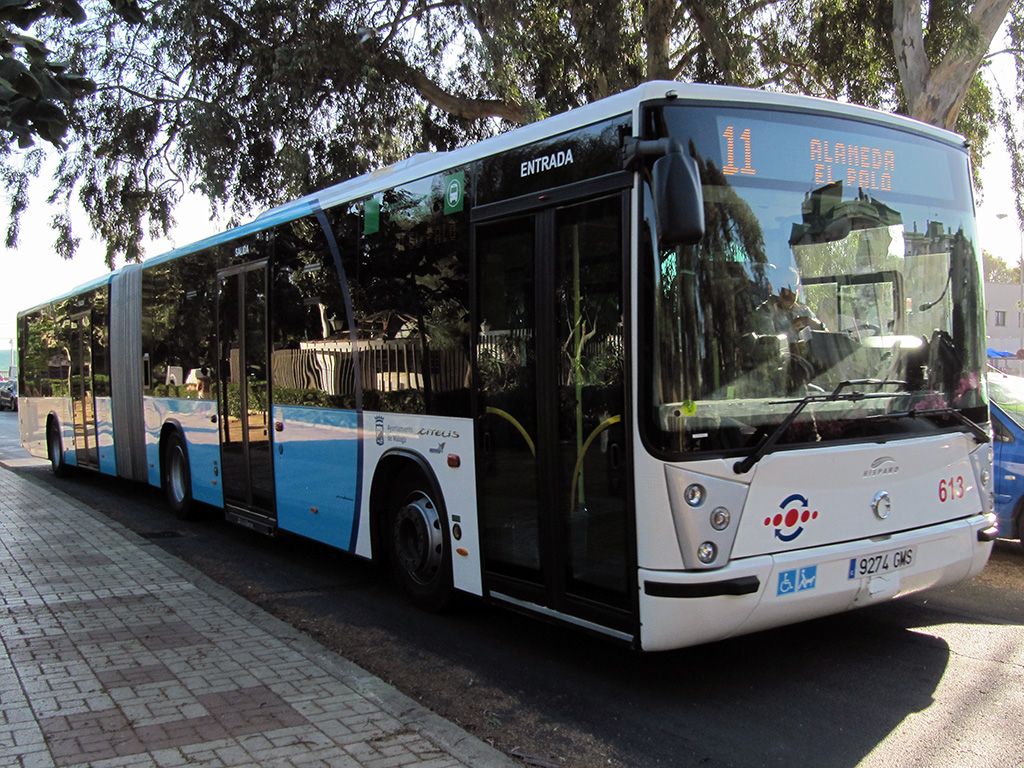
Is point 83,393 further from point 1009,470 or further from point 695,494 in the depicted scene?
point 1009,470

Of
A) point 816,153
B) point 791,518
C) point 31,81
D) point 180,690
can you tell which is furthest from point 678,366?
point 31,81

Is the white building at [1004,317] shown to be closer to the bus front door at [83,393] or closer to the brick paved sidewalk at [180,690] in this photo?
the bus front door at [83,393]

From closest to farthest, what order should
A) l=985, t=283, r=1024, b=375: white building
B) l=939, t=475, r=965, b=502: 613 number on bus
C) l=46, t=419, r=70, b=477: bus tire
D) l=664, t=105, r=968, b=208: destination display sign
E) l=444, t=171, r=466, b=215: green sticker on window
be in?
l=664, t=105, r=968, b=208: destination display sign < l=939, t=475, r=965, b=502: 613 number on bus < l=444, t=171, r=466, b=215: green sticker on window < l=46, t=419, r=70, b=477: bus tire < l=985, t=283, r=1024, b=375: white building

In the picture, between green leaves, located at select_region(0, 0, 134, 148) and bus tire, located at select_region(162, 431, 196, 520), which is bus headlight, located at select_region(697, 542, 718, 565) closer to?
green leaves, located at select_region(0, 0, 134, 148)

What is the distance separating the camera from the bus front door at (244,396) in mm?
8828

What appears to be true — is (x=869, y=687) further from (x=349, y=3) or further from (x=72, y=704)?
(x=349, y=3)

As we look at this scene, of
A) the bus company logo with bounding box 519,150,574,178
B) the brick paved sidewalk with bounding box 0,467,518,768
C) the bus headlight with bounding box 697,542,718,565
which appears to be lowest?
the brick paved sidewalk with bounding box 0,467,518,768

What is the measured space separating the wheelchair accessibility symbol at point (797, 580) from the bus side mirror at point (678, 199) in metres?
1.71

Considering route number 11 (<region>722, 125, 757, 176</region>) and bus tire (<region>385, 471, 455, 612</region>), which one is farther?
bus tire (<region>385, 471, 455, 612</region>)

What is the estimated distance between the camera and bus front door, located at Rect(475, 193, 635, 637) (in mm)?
4816

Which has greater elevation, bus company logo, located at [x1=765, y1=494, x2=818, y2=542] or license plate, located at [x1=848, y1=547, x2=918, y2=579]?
bus company logo, located at [x1=765, y1=494, x2=818, y2=542]

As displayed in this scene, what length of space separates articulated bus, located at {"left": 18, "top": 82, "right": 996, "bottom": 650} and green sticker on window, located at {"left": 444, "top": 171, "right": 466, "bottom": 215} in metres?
0.04

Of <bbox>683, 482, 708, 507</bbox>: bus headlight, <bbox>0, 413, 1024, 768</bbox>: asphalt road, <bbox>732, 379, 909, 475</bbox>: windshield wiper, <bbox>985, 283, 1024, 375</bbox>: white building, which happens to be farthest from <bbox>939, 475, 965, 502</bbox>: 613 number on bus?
<bbox>985, 283, 1024, 375</bbox>: white building

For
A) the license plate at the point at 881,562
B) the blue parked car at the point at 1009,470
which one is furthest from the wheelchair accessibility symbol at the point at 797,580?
the blue parked car at the point at 1009,470
